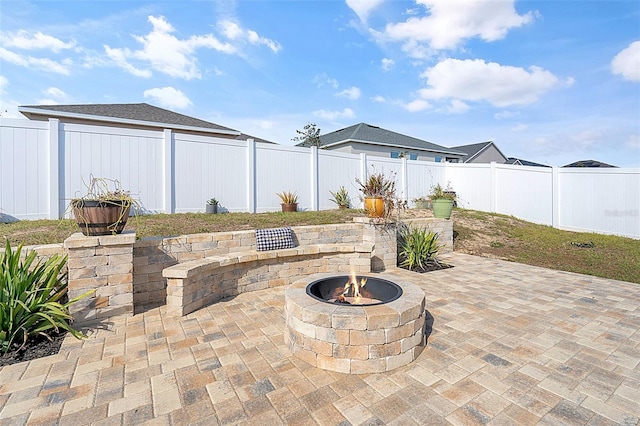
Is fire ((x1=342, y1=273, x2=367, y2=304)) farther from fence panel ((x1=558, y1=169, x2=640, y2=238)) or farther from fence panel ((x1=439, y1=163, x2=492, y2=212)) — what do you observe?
fence panel ((x1=439, y1=163, x2=492, y2=212))

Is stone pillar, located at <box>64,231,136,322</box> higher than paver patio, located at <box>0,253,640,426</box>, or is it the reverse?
stone pillar, located at <box>64,231,136,322</box>

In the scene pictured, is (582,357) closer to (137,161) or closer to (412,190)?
(137,161)

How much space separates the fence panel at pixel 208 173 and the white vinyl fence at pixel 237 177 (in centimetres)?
3

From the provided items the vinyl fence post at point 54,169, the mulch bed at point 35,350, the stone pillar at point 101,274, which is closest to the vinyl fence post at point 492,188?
the stone pillar at point 101,274

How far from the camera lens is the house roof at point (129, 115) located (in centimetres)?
1011

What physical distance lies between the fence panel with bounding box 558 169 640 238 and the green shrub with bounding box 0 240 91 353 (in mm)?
14281

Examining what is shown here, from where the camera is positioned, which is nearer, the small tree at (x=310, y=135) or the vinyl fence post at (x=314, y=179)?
the vinyl fence post at (x=314, y=179)

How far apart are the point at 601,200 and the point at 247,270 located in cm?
1252

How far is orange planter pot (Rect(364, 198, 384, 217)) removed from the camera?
19.9 ft

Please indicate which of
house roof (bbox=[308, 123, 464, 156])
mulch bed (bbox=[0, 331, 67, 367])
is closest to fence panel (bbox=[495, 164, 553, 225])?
house roof (bbox=[308, 123, 464, 156])

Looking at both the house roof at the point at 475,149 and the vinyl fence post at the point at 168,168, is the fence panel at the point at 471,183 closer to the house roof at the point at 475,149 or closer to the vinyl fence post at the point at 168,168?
the house roof at the point at 475,149

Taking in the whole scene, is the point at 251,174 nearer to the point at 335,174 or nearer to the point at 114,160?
the point at 335,174

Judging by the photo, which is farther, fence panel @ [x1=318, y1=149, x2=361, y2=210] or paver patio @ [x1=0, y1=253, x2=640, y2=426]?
fence panel @ [x1=318, y1=149, x2=361, y2=210]

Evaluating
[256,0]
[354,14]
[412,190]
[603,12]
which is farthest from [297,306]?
[412,190]
